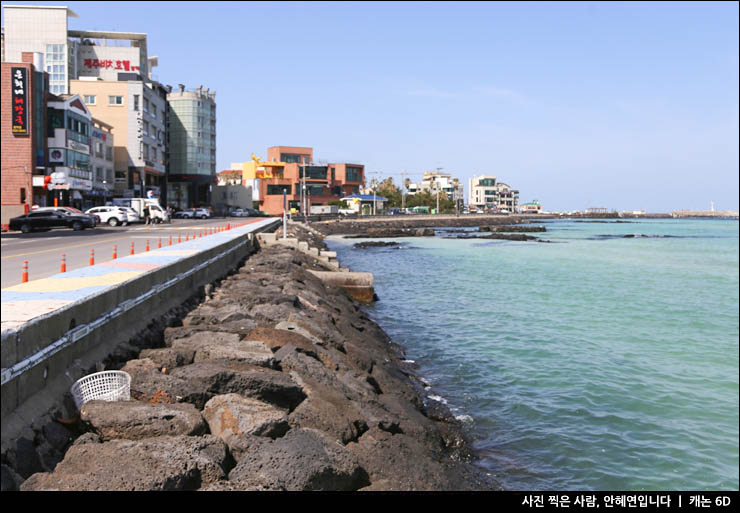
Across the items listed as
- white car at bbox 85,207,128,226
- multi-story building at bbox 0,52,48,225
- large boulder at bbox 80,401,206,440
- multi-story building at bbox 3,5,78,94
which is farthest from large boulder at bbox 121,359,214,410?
multi-story building at bbox 3,5,78,94

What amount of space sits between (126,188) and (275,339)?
72.7 metres

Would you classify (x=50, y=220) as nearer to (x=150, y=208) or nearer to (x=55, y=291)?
(x=150, y=208)

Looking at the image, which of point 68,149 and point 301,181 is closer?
point 68,149

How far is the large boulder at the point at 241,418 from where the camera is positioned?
19.3 feet

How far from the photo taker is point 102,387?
6.12 meters

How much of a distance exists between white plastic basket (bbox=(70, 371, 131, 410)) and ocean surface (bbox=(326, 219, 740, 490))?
4876 millimetres

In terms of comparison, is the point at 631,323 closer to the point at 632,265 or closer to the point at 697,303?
the point at 697,303

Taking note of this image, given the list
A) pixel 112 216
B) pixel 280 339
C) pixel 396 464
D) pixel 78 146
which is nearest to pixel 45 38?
pixel 78 146

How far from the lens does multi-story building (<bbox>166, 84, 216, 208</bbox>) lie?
102375mm

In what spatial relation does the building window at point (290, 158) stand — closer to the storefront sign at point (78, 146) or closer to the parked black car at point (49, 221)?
the storefront sign at point (78, 146)

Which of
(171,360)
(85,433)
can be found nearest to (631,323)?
(171,360)

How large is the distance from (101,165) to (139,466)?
69.2 meters

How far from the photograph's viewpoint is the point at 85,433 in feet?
17.8

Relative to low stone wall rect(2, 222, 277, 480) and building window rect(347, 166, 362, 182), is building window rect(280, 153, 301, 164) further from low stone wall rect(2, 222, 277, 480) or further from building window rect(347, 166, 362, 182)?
low stone wall rect(2, 222, 277, 480)
